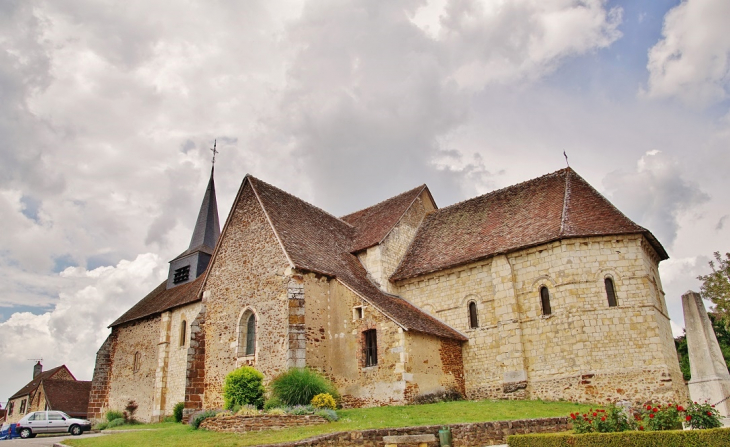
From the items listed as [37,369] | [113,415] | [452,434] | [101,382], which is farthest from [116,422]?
[37,369]

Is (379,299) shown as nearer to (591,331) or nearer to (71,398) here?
(591,331)

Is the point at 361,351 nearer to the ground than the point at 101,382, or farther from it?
farther from it

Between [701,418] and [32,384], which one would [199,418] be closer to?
[701,418]

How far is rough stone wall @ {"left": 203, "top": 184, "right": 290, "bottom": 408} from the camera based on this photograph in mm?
19969

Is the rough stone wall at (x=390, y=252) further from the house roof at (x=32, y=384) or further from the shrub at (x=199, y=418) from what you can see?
the house roof at (x=32, y=384)

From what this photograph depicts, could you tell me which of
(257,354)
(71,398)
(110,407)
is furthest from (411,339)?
(71,398)

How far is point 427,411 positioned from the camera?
52.0 feet

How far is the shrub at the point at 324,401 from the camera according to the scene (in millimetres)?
17177

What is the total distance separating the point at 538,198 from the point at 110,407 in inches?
1042

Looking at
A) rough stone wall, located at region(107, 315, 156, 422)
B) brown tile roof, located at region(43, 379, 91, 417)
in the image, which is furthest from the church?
brown tile roof, located at region(43, 379, 91, 417)

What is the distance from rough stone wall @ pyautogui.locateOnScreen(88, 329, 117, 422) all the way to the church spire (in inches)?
199

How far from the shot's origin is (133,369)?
3044 centimetres

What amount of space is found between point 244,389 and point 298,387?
6.65 ft

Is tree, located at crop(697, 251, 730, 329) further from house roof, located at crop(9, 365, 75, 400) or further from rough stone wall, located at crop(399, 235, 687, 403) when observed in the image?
house roof, located at crop(9, 365, 75, 400)
